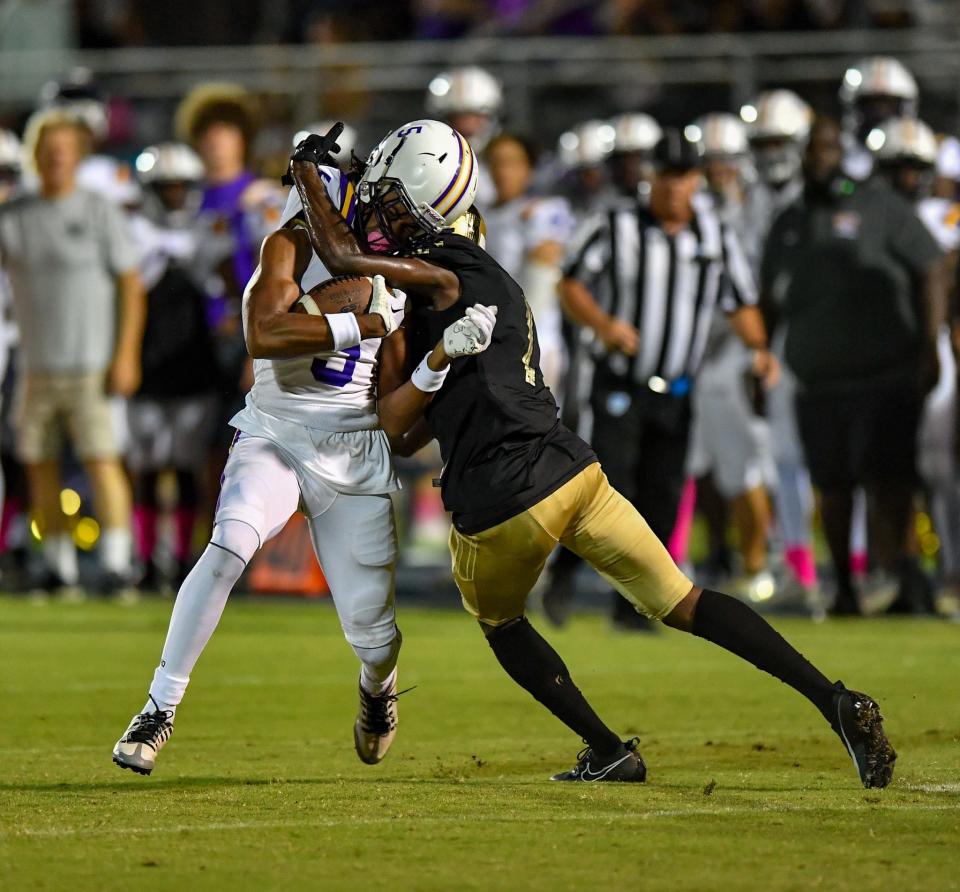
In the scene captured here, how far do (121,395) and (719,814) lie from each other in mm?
7289

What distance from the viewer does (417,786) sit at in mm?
5469

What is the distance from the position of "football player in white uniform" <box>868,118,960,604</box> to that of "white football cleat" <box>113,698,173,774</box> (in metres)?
6.25

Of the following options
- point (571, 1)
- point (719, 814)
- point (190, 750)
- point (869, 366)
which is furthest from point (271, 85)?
point (719, 814)

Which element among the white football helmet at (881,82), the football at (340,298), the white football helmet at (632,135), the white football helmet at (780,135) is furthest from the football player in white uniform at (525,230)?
the football at (340,298)

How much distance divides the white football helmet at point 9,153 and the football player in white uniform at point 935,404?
5.39 metres

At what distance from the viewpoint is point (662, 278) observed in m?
9.80

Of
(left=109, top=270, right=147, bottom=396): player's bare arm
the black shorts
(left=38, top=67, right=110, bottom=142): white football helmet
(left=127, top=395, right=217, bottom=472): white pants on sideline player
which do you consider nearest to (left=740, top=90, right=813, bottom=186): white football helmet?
the black shorts

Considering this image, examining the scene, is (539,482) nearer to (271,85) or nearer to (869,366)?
(869,366)

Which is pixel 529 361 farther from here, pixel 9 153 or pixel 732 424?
pixel 9 153

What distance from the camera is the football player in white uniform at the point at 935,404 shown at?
36.1 ft

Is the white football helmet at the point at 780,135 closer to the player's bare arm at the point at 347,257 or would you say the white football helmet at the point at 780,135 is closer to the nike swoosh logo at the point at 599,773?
the player's bare arm at the point at 347,257

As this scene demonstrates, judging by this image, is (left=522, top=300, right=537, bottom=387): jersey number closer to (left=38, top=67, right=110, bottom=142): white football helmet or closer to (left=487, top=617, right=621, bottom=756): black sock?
(left=487, top=617, right=621, bottom=756): black sock

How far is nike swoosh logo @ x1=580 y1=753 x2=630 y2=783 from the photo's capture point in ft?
17.9

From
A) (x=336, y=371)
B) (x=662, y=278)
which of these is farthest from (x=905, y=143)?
(x=336, y=371)
